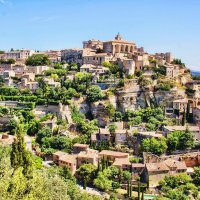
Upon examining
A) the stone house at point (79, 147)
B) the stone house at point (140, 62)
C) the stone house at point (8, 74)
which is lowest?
the stone house at point (79, 147)

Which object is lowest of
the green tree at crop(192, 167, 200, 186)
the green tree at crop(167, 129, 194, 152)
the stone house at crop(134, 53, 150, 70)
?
the green tree at crop(192, 167, 200, 186)

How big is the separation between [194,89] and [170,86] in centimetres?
364

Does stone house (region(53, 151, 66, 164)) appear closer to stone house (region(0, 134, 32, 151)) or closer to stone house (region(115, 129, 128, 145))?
stone house (region(0, 134, 32, 151))

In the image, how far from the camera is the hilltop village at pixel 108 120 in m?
37.4

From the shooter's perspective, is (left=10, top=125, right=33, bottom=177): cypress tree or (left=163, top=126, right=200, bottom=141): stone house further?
(left=163, top=126, right=200, bottom=141): stone house

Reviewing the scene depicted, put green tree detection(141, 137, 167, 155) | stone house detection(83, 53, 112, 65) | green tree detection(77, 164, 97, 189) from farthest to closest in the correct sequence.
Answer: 1. stone house detection(83, 53, 112, 65)
2. green tree detection(141, 137, 167, 155)
3. green tree detection(77, 164, 97, 189)

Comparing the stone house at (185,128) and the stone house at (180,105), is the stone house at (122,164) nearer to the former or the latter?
the stone house at (185,128)

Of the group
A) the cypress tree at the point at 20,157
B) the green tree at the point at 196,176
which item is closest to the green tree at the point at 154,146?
the green tree at the point at 196,176

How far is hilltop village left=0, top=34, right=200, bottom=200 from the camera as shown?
37406 mm

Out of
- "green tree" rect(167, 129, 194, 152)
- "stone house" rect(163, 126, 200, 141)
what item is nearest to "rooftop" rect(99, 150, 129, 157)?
"green tree" rect(167, 129, 194, 152)

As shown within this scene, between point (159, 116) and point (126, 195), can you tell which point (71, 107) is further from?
point (126, 195)

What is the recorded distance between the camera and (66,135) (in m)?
45.0

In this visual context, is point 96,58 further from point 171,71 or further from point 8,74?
point 8,74

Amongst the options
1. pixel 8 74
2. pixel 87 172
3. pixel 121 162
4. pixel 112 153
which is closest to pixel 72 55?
pixel 8 74
